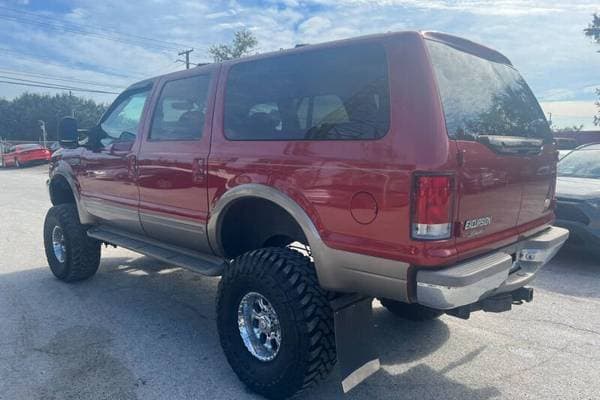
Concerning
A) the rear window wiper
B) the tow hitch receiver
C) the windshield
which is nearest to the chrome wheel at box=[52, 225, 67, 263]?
the tow hitch receiver

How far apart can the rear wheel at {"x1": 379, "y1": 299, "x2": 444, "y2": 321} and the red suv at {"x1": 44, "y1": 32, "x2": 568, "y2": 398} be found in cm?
3

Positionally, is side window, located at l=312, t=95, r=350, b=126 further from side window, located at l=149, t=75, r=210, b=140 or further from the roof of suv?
side window, located at l=149, t=75, r=210, b=140

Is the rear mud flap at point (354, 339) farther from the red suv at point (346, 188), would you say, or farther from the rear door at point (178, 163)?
the rear door at point (178, 163)

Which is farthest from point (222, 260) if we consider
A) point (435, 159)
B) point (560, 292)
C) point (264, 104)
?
point (560, 292)

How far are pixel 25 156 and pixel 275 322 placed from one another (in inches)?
1116

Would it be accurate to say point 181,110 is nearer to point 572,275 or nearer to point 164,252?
point 164,252

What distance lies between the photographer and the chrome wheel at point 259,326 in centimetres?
287

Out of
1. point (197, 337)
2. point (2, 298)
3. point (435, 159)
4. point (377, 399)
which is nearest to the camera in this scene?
point (435, 159)

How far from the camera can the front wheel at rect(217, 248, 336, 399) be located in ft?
8.57

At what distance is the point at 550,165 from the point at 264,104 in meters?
2.06

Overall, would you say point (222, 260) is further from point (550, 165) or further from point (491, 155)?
point (550, 165)

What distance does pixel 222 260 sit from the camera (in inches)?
135

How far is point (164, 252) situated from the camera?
151 inches

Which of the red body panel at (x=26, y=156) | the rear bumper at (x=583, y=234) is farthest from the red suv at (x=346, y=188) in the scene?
the red body panel at (x=26, y=156)
